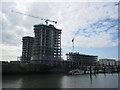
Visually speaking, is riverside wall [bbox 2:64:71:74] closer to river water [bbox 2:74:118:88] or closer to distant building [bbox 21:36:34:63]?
river water [bbox 2:74:118:88]

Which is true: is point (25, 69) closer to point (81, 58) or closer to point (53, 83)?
point (53, 83)

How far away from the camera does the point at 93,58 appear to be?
160000 millimetres

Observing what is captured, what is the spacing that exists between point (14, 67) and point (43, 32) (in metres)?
56.1

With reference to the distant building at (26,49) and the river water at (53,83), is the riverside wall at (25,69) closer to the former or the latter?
the river water at (53,83)

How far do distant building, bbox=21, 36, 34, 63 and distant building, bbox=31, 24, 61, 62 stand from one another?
72.8 ft

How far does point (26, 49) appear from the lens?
132 metres

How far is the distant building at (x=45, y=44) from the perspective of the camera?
348 ft

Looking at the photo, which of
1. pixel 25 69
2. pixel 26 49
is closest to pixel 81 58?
pixel 26 49

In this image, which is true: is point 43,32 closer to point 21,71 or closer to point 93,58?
point 21,71

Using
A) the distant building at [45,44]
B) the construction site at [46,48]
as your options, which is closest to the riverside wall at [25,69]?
the construction site at [46,48]

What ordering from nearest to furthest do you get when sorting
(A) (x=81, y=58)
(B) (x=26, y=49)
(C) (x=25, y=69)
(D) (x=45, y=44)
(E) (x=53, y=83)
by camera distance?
(E) (x=53, y=83)
(C) (x=25, y=69)
(D) (x=45, y=44)
(B) (x=26, y=49)
(A) (x=81, y=58)

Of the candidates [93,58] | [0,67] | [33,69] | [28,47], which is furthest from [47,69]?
[93,58]

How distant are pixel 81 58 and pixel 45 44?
5263 centimetres

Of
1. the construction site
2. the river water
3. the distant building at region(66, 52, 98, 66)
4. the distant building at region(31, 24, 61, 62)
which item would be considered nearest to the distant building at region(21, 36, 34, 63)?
the construction site
